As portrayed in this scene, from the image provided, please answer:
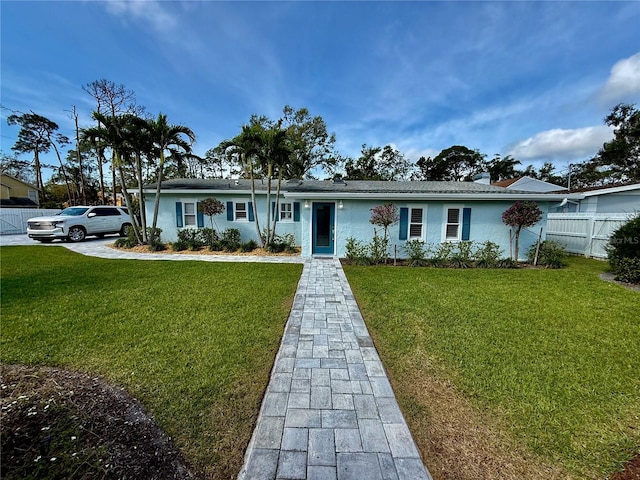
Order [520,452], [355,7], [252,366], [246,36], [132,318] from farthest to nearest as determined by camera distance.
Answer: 1. [246,36]
2. [355,7]
3. [132,318]
4. [252,366]
5. [520,452]

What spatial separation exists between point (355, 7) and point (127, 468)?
30.4 ft

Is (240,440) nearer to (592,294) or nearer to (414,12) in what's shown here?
(592,294)

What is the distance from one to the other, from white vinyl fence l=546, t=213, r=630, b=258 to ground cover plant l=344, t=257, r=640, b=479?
18.4 ft

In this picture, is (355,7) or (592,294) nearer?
(592,294)

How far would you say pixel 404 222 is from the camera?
362 inches

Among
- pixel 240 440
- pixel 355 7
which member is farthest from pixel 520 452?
pixel 355 7

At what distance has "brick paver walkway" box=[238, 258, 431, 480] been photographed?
1648mm

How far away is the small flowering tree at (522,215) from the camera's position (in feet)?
27.1

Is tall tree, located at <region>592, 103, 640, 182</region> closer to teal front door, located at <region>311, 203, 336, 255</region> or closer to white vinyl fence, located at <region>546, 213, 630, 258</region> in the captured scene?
white vinyl fence, located at <region>546, 213, 630, 258</region>

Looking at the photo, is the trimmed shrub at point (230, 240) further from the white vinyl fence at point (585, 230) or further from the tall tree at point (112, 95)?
the white vinyl fence at point (585, 230)

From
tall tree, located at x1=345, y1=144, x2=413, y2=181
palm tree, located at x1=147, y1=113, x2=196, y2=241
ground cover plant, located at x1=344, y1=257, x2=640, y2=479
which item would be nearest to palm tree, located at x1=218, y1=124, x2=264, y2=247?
palm tree, located at x1=147, y1=113, x2=196, y2=241

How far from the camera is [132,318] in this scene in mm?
4008

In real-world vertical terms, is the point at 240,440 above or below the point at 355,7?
below

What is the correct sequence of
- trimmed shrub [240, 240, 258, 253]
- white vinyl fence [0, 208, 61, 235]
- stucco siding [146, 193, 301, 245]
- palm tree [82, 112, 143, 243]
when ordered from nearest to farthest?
palm tree [82, 112, 143, 243]
trimmed shrub [240, 240, 258, 253]
stucco siding [146, 193, 301, 245]
white vinyl fence [0, 208, 61, 235]
